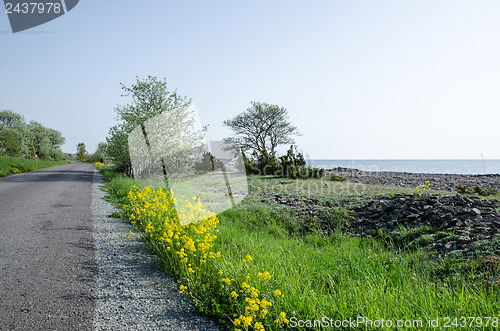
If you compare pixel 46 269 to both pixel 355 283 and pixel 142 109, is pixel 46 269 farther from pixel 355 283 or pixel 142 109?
pixel 142 109

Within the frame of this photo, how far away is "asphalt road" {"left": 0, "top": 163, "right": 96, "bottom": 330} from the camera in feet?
7.78

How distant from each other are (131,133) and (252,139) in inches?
723

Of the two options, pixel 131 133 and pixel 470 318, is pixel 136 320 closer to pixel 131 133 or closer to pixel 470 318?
pixel 470 318

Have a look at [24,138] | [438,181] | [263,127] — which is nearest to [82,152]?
[24,138]

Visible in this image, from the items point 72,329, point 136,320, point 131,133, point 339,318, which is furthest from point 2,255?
point 131,133

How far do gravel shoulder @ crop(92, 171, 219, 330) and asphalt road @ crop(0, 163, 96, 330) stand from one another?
0.13 meters

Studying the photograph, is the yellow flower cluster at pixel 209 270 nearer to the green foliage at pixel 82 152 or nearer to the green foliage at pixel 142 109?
the green foliage at pixel 142 109

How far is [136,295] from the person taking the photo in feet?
8.98

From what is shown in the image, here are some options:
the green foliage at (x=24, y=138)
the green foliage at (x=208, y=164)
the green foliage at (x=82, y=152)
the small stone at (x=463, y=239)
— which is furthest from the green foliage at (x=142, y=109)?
the green foliage at (x=82, y=152)

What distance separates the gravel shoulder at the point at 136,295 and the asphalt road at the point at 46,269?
0.13 m

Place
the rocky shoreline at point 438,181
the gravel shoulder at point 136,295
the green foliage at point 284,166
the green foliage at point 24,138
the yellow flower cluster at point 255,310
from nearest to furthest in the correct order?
the yellow flower cluster at point 255,310
the gravel shoulder at point 136,295
the rocky shoreline at point 438,181
the green foliage at point 284,166
the green foliage at point 24,138

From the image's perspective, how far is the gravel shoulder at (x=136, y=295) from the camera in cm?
230

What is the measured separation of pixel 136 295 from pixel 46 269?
59.8 inches

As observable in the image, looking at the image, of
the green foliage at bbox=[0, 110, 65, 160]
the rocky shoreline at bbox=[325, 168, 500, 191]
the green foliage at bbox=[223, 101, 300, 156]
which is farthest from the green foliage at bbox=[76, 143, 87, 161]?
the rocky shoreline at bbox=[325, 168, 500, 191]
